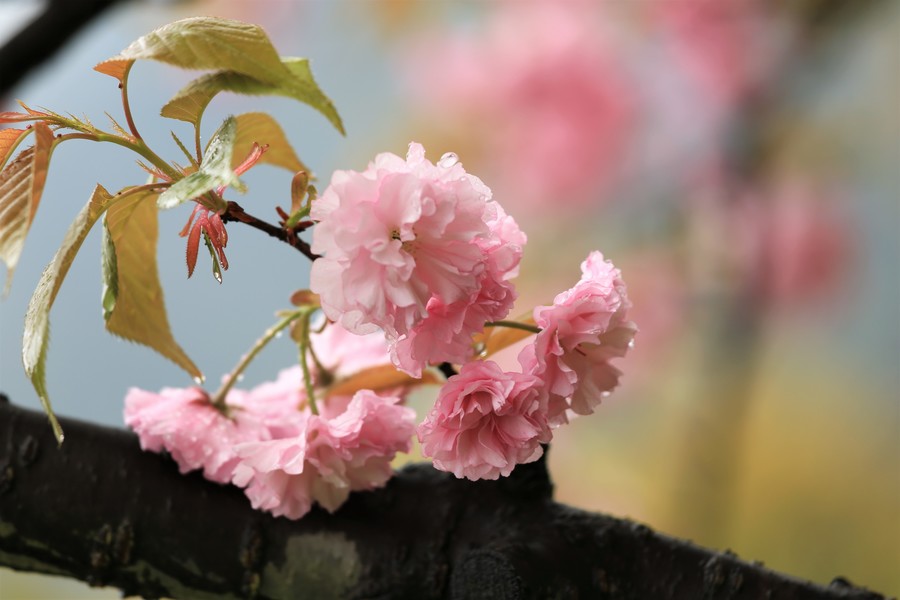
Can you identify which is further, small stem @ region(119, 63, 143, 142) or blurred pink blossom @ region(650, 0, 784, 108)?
blurred pink blossom @ region(650, 0, 784, 108)

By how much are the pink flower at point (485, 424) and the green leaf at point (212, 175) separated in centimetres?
11

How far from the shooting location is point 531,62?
73.9 inches

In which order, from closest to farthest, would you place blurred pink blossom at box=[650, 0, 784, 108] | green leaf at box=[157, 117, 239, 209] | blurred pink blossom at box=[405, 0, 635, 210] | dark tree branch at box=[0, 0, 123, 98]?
green leaf at box=[157, 117, 239, 209], dark tree branch at box=[0, 0, 123, 98], blurred pink blossom at box=[650, 0, 784, 108], blurred pink blossom at box=[405, 0, 635, 210]

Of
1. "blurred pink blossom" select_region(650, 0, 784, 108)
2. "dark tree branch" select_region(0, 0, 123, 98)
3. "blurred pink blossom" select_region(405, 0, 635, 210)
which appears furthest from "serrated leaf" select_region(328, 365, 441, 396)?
"blurred pink blossom" select_region(405, 0, 635, 210)

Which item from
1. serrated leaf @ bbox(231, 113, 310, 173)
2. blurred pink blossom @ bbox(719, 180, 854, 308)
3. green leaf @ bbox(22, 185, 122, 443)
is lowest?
green leaf @ bbox(22, 185, 122, 443)

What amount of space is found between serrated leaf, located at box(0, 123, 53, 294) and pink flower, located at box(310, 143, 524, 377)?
9cm

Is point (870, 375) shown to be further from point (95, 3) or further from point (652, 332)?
point (95, 3)

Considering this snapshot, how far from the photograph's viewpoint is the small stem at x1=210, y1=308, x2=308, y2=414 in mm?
409

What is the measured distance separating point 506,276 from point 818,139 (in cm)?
174

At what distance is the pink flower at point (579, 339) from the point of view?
325 millimetres

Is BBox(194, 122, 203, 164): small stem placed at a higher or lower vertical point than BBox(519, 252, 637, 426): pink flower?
higher

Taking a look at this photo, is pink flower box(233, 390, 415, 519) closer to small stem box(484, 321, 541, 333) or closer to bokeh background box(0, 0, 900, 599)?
small stem box(484, 321, 541, 333)

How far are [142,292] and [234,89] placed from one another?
0.38 feet

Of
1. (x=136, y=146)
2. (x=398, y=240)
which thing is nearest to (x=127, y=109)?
(x=136, y=146)
